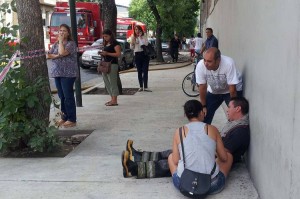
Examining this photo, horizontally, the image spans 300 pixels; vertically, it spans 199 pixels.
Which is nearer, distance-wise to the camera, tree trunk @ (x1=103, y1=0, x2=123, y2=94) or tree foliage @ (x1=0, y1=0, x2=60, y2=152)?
tree foliage @ (x1=0, y1=0, x2=60, y2=152)

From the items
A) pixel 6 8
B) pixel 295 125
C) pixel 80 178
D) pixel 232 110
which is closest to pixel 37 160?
pixel 80 178

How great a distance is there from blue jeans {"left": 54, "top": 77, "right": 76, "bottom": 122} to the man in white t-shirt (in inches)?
97.7

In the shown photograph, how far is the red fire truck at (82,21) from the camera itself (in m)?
24.1

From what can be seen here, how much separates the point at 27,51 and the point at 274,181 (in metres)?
3.82

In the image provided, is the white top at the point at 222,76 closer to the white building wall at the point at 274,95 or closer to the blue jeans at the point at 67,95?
the white building wall at the point at 274,95

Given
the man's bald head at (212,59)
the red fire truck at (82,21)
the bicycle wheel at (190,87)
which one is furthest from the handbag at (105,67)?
the red fire truck at (82,21)

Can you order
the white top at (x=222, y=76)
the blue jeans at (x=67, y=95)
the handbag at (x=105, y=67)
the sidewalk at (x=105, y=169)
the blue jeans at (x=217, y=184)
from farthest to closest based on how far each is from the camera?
1. the handbag at (x=105, y=67)
2. the blue jeans at (x=67, y=95)
3. the white top at (x=222, y=76)
4. the sidewalk at (x=105, y=169)
5. the blue jeans at (x=217, y=184)

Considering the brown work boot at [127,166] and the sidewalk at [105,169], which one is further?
the brown work boot at [127,166]

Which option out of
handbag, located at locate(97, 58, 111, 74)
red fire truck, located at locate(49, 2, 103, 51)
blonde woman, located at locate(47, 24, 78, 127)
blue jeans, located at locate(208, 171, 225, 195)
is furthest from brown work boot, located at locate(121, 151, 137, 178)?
red fire truck, located at locate(49, 2, 103, 51)

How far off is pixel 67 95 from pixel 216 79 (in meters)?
2.84

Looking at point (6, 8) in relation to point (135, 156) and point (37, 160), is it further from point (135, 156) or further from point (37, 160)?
point (135, 156)

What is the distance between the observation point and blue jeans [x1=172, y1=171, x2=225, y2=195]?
4.11 meters

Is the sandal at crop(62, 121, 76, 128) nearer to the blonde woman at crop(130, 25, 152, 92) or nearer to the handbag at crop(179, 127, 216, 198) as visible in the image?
the handbag at crop(179, 127, 216, 198)

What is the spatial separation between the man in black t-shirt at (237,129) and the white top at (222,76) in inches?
15.7
